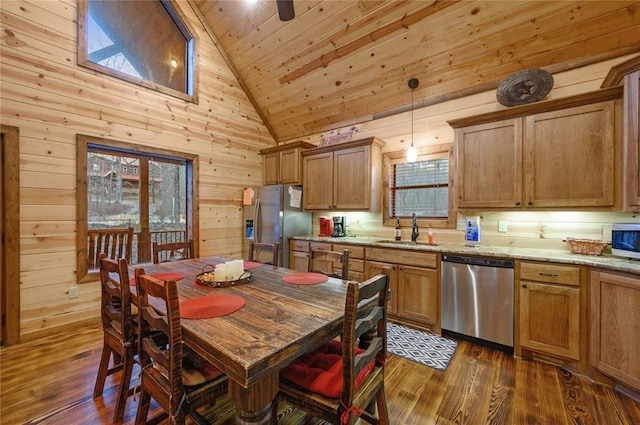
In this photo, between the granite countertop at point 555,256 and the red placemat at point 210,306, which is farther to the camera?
the granite countertop at point 555,256

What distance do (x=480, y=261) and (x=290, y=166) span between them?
309 cm

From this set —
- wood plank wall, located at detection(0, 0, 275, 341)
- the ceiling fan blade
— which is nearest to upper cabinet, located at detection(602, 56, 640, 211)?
the ceiling fan blade

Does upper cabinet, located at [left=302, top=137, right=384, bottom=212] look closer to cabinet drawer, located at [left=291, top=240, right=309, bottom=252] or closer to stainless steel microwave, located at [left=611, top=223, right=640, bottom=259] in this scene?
cabinet drawer, located at [left=291, top=240, right=309, bottom=252]

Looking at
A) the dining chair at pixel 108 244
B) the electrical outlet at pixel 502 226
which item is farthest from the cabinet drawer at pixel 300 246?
the electrical outlet at pixel 502 226

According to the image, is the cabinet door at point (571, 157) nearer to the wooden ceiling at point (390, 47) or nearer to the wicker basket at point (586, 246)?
the wicker basket at point (586, 246)

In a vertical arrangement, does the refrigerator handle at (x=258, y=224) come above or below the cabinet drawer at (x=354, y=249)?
above

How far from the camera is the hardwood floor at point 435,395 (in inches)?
67.8

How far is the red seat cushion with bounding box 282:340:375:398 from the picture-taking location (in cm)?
121

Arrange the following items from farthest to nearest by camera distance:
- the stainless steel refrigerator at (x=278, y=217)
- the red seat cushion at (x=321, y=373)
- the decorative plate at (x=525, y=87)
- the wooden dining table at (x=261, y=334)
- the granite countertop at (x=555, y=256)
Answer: the stainless steel refrigerator at (x=278, y=217)
the decorative plate at (x=525, y=87)
the granite countertop at (x=555, y=256)
the red seat cushion at (x=321, y=373)
the wooden dining table at (x=261, y=334)

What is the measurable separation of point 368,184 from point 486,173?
4.52ft

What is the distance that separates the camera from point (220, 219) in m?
4.37

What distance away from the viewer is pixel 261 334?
1.11 m

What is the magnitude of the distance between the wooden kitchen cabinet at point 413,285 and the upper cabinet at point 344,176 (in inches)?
33.7

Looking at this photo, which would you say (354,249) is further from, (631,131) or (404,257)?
(631,131)
